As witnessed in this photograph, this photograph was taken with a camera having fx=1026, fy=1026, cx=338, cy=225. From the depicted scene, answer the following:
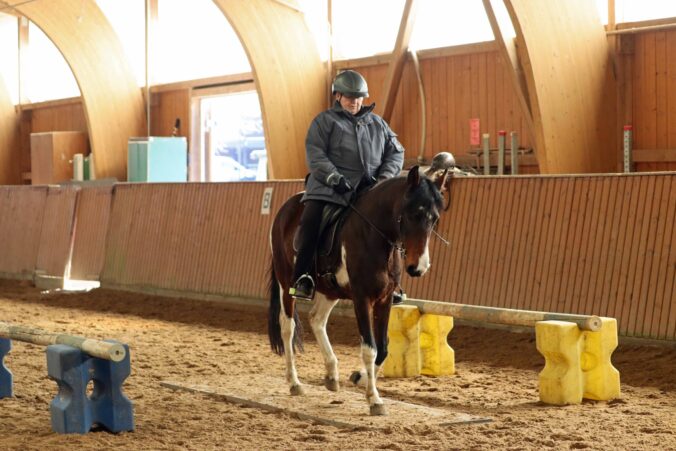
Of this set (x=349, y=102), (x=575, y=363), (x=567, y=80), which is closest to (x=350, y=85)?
(x=349, y=102)

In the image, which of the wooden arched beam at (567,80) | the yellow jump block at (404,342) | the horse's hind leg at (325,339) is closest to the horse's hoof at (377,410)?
the horse's hind leg at (325,339)

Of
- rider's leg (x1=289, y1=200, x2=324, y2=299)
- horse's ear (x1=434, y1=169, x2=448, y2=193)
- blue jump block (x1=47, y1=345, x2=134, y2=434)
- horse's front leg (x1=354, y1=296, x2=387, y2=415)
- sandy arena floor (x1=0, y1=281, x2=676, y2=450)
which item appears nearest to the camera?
sandy arena floor (x1=0, y1=281, x2=676, y2=450)

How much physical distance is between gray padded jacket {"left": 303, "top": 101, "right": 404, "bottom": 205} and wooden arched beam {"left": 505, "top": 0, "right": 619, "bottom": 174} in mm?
6543

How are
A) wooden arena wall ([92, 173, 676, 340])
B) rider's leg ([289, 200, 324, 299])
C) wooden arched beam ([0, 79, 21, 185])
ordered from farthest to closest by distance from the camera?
wooden arched beam ([0, 79, 21, 185]) < wooden arena wall ([92, 173, 676, 340]) < rider's leg ([289, 200, 324, 299])

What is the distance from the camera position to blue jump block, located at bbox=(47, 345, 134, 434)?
20.5 ft

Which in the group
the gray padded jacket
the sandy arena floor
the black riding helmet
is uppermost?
the black riding helmet

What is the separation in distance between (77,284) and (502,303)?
8.75 metres

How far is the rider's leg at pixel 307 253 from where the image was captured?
721cm

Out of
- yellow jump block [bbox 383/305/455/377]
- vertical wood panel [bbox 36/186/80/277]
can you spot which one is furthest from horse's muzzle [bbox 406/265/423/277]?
vertical wood panel [bbox 36/186/80/277]

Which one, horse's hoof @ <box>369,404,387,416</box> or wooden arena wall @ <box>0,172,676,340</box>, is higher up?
wooden arena wall @ <box>0,172,676,340</box>

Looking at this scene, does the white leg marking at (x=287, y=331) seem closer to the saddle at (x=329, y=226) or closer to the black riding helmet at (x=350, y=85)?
the saddle at (x=329, y=226)

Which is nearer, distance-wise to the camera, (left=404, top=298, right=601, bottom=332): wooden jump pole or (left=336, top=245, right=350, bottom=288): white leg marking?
(left=336, top=245, right=350, bottom=288): white leg marking

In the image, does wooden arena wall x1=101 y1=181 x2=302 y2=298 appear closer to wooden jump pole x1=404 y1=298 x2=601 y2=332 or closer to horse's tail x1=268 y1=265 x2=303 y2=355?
horse's tail x1=268 y1=265 x2=303 y2=355

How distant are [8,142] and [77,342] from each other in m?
21.9
